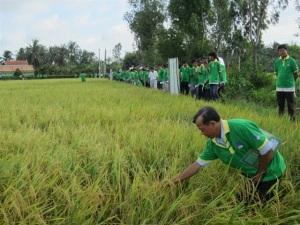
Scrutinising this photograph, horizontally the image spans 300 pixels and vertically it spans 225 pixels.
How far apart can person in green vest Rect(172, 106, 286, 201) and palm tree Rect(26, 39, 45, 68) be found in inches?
3009

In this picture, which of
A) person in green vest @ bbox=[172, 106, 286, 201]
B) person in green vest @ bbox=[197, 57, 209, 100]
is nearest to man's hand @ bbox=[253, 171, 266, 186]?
person in green vest @ bbox=[172, 106, 286, 201]

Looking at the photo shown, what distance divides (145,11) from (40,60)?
1933 inches

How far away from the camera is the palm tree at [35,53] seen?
73.3 metres

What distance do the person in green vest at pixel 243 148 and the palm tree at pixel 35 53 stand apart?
76440mm

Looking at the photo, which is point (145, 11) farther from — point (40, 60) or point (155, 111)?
point (40, 60)

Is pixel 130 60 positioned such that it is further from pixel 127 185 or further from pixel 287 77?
pixel 127 185

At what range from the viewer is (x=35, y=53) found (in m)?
73.6

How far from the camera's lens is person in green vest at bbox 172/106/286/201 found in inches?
86.4

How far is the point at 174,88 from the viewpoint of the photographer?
11.9 metres

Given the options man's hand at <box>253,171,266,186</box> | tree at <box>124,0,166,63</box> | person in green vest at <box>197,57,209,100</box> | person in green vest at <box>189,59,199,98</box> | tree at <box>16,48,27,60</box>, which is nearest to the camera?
man's hand at <box>253,171,266,186</box>

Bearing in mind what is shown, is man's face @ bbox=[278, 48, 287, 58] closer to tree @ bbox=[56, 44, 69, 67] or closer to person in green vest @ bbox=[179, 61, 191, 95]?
person in green vest @ bbox=[179, 61, 191, 95]

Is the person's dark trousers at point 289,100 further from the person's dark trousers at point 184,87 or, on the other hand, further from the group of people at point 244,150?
Answer: the person's dark trousers at point 184,87

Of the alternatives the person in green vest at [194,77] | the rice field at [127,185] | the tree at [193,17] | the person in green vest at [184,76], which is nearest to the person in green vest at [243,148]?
the rice field at [127,185]

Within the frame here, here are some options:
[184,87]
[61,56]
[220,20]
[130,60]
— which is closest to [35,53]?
[61,56]
